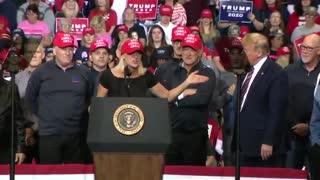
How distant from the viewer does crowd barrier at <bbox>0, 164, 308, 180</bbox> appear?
1045cm

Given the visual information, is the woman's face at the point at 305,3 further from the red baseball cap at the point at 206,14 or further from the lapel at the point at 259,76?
the lapel at the point at 259,76

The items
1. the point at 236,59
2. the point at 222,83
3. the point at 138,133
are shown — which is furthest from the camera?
the point at 222,83

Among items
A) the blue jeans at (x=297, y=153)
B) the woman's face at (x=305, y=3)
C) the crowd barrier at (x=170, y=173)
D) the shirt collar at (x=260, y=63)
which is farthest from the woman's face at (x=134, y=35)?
the crowd barrier at (x=170, y=173)

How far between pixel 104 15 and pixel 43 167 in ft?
23.6

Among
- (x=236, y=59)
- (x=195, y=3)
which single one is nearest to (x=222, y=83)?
(x=236, y=59)

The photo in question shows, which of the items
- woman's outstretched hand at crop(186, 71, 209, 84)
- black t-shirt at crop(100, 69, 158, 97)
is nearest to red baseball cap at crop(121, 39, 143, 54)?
black t-shirt at crop(100, 69, 158, 97)

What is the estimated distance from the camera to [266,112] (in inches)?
443

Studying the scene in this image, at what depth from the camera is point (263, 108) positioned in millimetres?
11281

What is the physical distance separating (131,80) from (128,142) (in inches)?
90.1

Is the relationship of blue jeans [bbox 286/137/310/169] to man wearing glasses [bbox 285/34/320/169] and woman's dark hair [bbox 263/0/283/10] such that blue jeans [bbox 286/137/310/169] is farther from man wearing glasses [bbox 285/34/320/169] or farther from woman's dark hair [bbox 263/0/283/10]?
woman's dark hair [bbox 263/0/283/10]

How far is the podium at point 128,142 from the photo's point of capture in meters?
9.17

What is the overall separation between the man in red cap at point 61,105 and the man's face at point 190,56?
107cm

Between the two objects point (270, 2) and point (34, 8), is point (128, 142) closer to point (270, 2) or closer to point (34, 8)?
point (34, 8)

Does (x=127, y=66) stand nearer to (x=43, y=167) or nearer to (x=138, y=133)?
(x=43, y=167)
